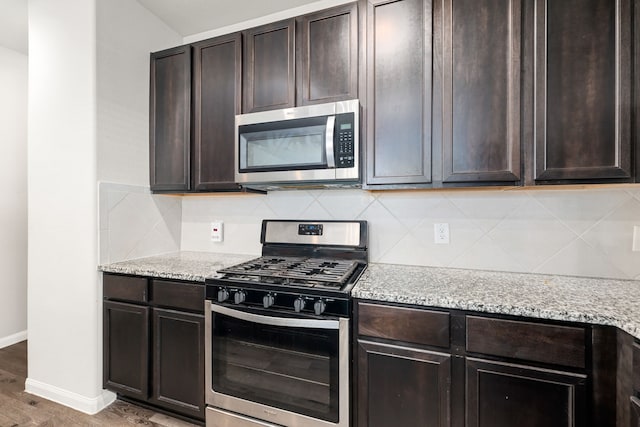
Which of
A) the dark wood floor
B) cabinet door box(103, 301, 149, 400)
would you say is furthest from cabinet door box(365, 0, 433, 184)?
the dark wood floor

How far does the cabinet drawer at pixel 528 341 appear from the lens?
3.70 feet

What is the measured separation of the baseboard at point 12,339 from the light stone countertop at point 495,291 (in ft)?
6.33

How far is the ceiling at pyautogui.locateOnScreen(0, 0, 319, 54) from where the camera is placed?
2.21 metres

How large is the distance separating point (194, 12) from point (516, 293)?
2760 millimetres

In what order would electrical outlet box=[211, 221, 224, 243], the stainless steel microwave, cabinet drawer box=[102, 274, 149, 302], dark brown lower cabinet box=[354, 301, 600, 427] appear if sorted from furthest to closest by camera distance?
1. electrical outlet box=[211, 221, 224, 243]
2. cabinet drawer box=[102, 274, 149, 302]
3. the stainless steel microwave
4. dark brown lower cabinet box=[354, 301, 600, 427]

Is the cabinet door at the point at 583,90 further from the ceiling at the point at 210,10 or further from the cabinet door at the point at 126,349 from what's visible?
the cabinet door at the point at 126,349

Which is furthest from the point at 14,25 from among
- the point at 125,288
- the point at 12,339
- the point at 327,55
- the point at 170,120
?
the point at 12,339

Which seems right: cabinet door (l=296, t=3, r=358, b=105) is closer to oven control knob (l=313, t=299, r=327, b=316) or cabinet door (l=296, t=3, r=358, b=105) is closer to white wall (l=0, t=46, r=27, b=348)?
oven control knob (l=313, t=299, r=327, b=316)

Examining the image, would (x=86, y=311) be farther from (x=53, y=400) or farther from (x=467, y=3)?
(x=467, y=3)

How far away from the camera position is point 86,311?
200 cm

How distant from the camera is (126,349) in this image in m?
1.94

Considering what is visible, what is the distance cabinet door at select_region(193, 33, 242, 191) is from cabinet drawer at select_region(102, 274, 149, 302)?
72 cm

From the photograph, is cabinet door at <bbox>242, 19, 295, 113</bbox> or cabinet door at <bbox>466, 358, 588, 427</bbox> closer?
cabinet door at <bbox>466, 358, 588, 427</bbox>

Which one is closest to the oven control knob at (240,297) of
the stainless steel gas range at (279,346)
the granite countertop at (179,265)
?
the stainless steel gas range at (279,346)
